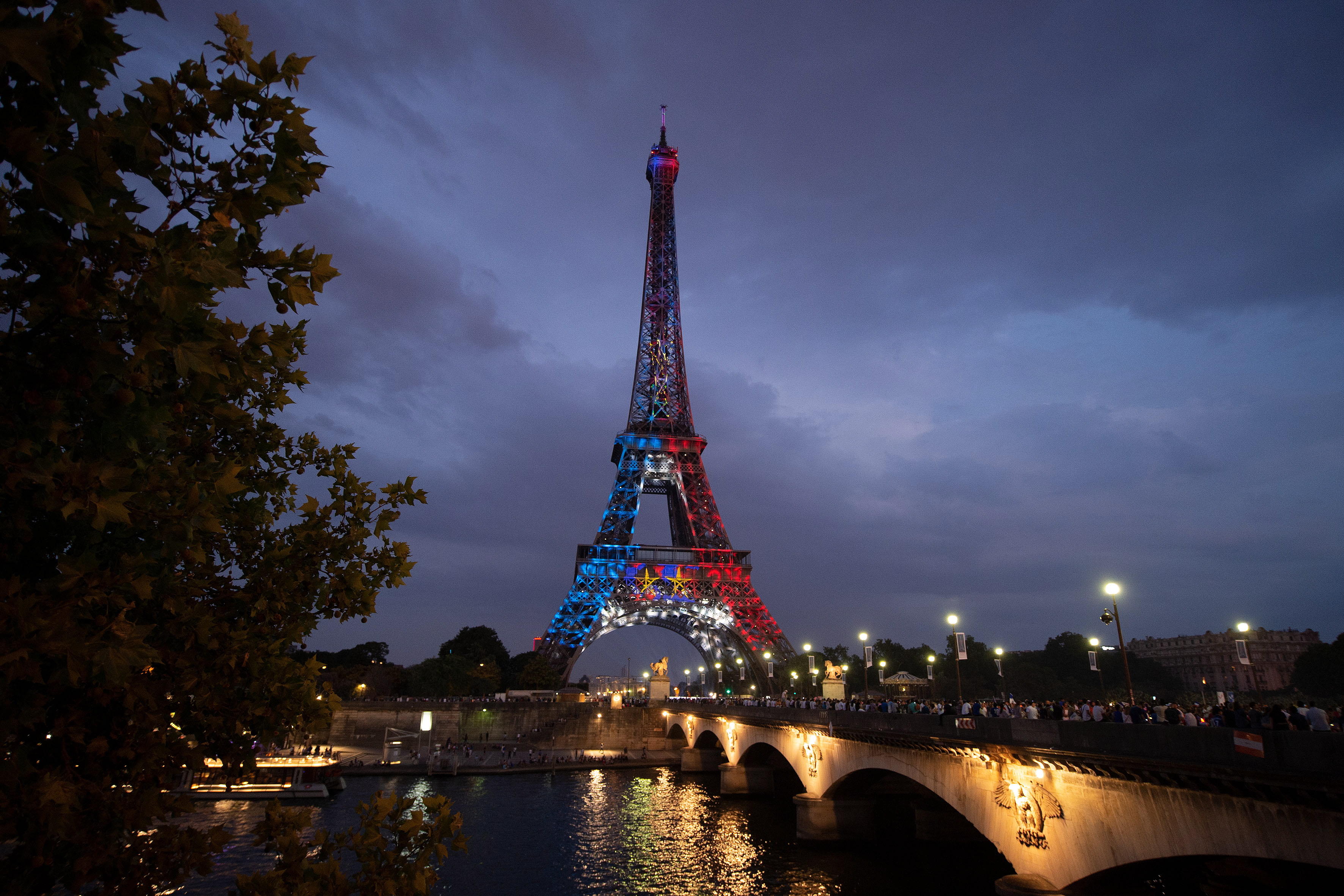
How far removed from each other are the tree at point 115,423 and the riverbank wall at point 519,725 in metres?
75.0

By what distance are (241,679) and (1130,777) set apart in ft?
58.7

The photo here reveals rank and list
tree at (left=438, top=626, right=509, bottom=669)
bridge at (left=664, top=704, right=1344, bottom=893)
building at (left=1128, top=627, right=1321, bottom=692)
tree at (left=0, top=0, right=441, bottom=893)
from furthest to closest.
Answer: building at (left=1128, top=627, right=1321, bottom=692) → tree at (left=438, top=626, right=509, bottom=669) → bridge at (left=664, top=704, right=1344, bottom=893) → tree at (left=0, top=0, right=441, bottom=893)

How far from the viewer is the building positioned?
13638cm

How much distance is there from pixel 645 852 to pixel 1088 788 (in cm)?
2257

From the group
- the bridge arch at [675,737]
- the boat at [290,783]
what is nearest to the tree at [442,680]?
the bridge arch at [675,737]

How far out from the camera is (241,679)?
4.94 m

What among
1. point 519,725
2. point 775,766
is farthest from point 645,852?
point 519,725

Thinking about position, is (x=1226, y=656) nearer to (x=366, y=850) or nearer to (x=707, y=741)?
(x=707, y=741)

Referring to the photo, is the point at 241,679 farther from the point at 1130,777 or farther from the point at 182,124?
the point at 1130,777

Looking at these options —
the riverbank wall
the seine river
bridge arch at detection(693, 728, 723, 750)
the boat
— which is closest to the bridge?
the seine river

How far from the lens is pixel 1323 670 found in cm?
8281

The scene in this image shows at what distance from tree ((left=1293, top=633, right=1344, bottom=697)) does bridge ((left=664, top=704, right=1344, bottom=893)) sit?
238 feet

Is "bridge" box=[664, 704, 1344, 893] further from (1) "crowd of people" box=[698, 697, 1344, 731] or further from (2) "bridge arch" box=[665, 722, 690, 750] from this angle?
(2) "bridge arch" box=[665, 722, 690, 750]

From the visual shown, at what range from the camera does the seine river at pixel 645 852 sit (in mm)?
28328
